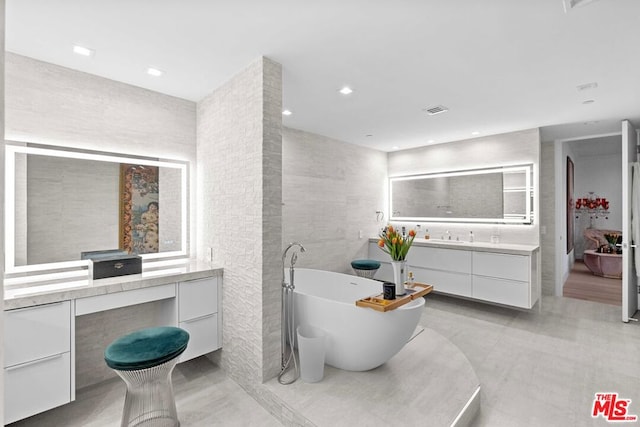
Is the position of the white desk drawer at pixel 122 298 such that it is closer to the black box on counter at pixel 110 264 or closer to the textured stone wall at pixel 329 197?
the black box on counter at pixel 110 264

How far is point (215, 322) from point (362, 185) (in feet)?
11.4

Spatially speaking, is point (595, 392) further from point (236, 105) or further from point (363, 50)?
point (236, 105)

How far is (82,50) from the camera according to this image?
7.41ft

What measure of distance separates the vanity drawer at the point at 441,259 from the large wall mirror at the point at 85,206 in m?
3.43

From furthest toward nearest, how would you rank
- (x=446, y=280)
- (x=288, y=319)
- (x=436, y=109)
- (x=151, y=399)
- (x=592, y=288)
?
(x=592, y=288)
(x=446, y=280)
(x=436, y=109)
(x=288, y=319)
(x=151, y=399)

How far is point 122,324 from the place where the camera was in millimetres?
2764

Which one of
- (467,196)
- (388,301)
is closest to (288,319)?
(388,301)

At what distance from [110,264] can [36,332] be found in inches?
24.0

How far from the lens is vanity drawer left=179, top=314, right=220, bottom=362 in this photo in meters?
2.59

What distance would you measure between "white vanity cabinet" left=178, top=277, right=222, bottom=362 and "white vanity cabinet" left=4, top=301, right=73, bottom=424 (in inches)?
29.0

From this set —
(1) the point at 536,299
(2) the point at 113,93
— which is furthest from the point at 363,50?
(1) the point at 536,299

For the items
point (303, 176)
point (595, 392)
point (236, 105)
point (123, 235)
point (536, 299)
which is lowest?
point (595, 392)

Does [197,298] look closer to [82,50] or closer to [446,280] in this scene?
[82,50]

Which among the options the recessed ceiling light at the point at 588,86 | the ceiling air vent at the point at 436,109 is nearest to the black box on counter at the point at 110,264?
the ceiling air vent at the point at 436,109
